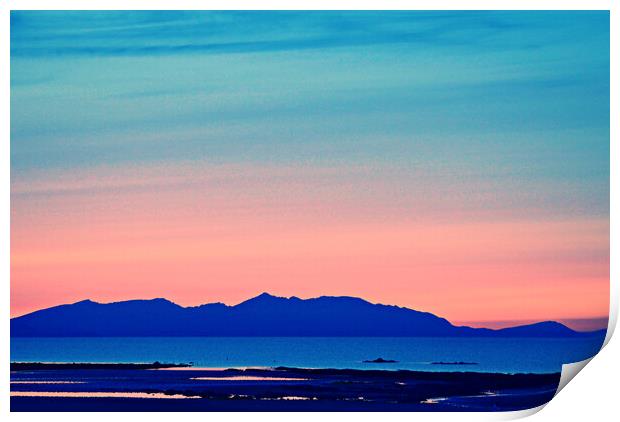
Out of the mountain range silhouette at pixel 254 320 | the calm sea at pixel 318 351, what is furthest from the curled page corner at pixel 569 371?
the mountain range silhouette at pixel 254 320

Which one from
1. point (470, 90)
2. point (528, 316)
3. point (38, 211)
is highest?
point (470, 90)

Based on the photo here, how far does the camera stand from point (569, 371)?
8.48 m

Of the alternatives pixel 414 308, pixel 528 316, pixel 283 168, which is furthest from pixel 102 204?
pixel 528 316

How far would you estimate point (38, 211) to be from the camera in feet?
27.7

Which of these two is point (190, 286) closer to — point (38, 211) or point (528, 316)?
point (38, 211)

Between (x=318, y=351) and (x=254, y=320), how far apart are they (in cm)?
41

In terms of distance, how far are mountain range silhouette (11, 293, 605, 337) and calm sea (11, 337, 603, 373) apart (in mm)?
47

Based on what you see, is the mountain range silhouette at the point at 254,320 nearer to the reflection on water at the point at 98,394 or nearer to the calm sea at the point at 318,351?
the calm sea at the point at 318,351

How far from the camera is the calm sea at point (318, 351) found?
8.45 meters

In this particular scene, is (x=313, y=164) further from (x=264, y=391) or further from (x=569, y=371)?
(x=569, y=371)

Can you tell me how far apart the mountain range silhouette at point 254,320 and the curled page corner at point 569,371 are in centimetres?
15

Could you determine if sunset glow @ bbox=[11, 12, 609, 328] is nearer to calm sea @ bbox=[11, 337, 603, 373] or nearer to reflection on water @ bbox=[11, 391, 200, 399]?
calm sea @ bbox=[11, 337, 603, 373]

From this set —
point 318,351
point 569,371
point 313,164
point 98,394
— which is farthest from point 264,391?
point 569,371
